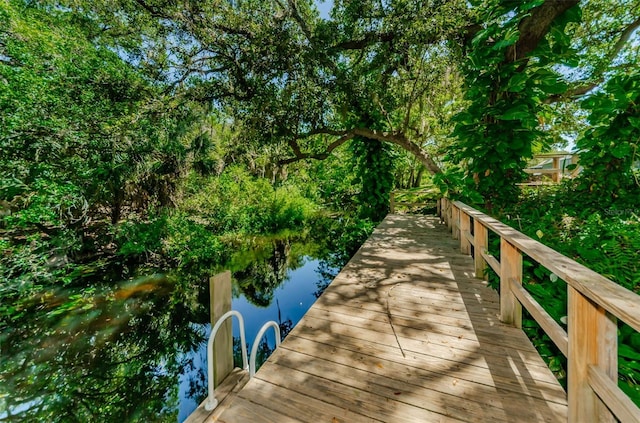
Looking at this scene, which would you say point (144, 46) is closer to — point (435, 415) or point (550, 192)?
point (435, 415)

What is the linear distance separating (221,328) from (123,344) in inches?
133

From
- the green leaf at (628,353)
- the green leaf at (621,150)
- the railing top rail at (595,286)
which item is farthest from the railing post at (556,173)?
the railing top rail at (595,286)

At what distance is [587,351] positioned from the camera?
1121 millimetres

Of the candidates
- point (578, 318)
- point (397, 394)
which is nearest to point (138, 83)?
point (397, 394)

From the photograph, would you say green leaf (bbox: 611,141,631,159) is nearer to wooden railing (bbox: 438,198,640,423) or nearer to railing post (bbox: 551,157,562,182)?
wooden railing (bbox: 438,198,640,423)

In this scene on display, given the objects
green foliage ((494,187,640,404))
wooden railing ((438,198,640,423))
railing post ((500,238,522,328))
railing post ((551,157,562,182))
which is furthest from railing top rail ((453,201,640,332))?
railing post ((551,157,562,182))

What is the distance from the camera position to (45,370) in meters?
3.39

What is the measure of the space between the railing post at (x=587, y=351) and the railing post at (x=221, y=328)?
1.90 meters

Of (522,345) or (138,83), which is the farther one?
(138,83)

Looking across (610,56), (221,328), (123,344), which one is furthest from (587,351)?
(610,56)

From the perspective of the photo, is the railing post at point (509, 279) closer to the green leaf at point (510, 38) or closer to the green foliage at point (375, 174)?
the green leaf at point (510, 38)

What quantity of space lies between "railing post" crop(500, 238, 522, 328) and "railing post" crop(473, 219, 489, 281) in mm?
784

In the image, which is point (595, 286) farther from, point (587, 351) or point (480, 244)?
point (480, 244)

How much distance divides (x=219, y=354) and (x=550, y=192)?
5.47 meters
